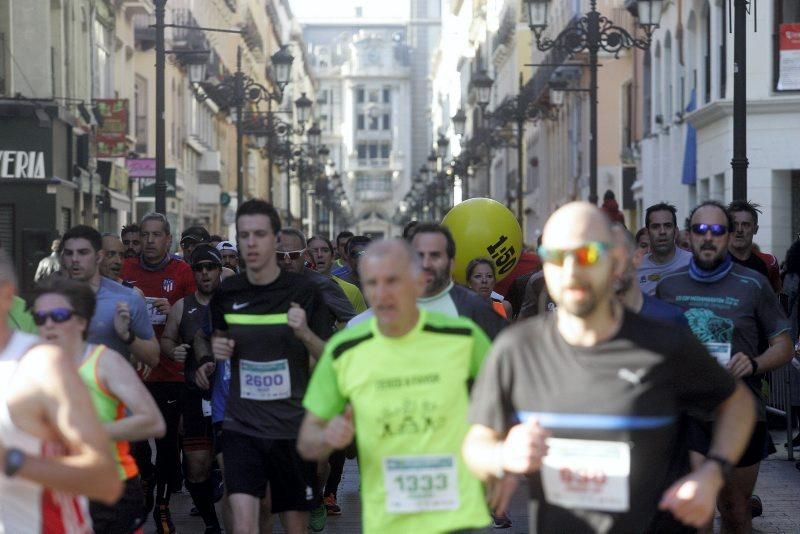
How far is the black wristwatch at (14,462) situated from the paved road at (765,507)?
6.44 m

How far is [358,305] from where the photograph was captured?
12.3m

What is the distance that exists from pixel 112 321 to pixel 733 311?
301cm

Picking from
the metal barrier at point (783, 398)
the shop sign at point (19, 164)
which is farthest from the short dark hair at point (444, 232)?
the shop sign at point (19, 164)

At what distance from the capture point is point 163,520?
10898mm

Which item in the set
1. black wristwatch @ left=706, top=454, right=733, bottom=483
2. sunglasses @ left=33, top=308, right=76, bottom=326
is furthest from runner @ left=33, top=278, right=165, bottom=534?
black wristwatch @ left=706, top=454, right=733, bottom=483

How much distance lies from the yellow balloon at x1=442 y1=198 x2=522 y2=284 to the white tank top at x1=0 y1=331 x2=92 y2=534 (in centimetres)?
748

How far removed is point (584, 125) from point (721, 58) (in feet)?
65.6

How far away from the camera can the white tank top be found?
196 inches

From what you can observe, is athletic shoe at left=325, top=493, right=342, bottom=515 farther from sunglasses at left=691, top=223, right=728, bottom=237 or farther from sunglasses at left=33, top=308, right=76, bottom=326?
sunglasses at left=33, top=308, right=76, bottom=326

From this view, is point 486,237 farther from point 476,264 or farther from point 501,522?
point 501,522

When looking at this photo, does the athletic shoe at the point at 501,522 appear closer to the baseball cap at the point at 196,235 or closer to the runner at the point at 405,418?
the baseball cap at the point at 196,235

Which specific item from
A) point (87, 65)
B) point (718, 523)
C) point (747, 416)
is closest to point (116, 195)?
point (87, 65)

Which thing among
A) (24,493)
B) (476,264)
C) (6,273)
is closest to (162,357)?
(476,264)

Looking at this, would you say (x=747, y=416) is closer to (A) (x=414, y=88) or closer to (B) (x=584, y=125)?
(B) (x=584, y=125)
